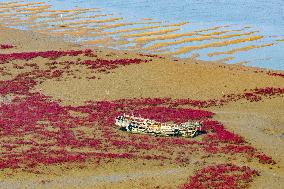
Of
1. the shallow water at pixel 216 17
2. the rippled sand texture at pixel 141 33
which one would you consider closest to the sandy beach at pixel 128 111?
the rippled sand texture at pixel 141 33

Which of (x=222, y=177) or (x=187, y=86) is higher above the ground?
(x=222, y=177)

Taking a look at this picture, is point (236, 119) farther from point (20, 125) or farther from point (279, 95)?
point (20, 125)

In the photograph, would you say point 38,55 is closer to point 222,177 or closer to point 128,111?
point 128,111

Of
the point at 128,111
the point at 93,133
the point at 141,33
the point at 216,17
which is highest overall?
the point at 216,17

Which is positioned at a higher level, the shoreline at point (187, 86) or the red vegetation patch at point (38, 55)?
the red vegetation patch at point (38, 55)

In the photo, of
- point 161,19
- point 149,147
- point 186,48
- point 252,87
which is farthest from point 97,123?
point 161,19

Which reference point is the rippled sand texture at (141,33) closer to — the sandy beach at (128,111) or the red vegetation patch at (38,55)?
the sandy beach at (128,111)

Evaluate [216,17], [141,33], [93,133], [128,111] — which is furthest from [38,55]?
[216,17]
